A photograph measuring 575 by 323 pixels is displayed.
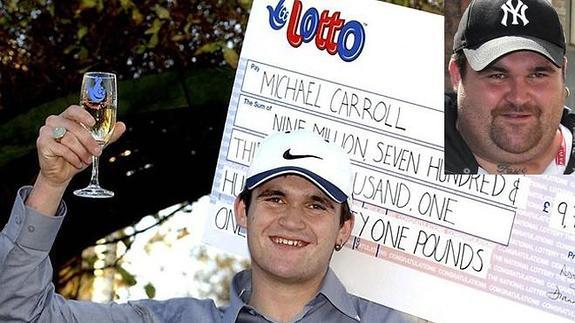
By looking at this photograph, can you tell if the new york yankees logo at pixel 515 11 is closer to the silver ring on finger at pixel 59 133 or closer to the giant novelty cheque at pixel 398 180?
the giant novelty cheque at pixel 398 180

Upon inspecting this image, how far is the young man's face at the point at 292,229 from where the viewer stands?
9.70 feet

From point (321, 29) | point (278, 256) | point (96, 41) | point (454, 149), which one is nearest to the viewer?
point (278, 256)

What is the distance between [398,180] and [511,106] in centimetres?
38

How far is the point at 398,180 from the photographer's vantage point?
332 cm

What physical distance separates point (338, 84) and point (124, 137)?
1.32m

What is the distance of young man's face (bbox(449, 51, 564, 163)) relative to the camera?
3.10m

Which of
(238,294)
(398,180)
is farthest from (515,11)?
(238,294)

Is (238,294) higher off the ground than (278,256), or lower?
lower

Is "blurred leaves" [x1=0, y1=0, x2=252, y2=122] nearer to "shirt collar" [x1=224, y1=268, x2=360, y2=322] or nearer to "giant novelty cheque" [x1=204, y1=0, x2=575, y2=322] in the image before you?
"giant novelty cheque" [x1=204, y1=0, x2=575, y2=322]

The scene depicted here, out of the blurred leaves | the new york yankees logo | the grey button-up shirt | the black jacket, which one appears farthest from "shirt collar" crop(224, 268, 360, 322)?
the blurred leaves

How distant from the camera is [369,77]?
337 cm

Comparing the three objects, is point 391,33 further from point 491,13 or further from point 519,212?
point 519,212

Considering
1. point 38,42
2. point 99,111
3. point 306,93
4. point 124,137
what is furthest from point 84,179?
point 99,111

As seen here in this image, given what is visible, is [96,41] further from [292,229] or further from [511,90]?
[511,90]
